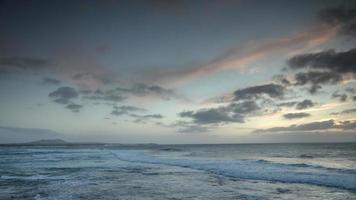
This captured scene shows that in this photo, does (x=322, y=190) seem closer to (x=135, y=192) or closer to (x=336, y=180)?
(x=336, y=180)

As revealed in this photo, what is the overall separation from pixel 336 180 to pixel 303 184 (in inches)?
123

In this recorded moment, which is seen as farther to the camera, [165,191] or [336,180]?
[336,180]

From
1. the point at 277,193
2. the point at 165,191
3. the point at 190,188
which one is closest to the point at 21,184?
the point at 165,191

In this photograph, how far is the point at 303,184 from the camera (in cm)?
1895

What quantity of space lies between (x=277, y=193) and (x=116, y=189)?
8.60 meters

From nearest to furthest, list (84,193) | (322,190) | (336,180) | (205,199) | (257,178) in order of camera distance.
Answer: (205,199) → (84,193) → (322,190) → (336,180) → (257,178)

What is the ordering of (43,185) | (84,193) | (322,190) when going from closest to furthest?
(84,193) < (322,190) < (43,185)

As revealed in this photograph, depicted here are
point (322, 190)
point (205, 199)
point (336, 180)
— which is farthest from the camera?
point (336, 180)

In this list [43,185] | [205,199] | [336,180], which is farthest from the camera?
[336,180]

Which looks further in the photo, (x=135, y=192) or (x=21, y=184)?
(x=21, y=184)

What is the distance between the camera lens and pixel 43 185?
18.2m

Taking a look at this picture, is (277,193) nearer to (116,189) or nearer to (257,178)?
(257,178)

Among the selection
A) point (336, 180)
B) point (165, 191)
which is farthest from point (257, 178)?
point (165, 191)

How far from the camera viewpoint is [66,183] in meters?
19.1
